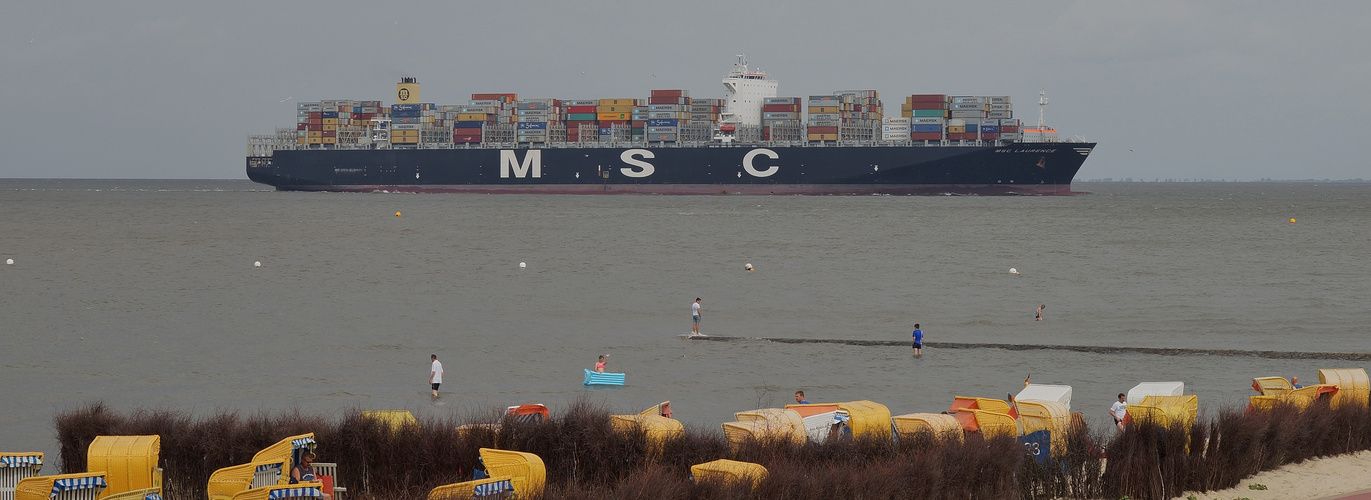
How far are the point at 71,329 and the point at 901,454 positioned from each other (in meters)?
15.9

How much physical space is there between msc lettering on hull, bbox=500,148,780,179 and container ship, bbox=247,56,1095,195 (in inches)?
3.3

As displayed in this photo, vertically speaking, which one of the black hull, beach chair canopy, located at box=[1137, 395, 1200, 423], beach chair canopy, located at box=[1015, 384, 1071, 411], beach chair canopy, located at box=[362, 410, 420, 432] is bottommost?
beach chair canopy, located at box=[1015, 384, 1071, 411]

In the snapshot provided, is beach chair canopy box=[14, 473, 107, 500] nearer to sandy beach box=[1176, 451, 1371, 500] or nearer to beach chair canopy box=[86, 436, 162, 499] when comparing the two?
beach chair canopy box=[86, 436, 162, 499]

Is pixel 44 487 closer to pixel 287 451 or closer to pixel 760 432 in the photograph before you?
pixel 287 451

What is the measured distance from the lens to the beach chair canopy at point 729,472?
7.34 metres

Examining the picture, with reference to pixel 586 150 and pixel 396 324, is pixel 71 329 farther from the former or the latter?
pixel 586 150

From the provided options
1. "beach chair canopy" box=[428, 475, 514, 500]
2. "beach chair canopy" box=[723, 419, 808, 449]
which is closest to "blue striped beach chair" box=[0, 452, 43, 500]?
"beach chair canopy" box=[428, 475, 514, 500]

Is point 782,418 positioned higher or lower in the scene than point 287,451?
higher

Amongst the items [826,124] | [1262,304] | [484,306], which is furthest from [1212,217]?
[484,306]

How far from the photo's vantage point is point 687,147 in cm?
6788

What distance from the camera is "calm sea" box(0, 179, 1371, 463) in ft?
45.8

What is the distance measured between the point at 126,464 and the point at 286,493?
181cm

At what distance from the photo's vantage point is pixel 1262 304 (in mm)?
22406

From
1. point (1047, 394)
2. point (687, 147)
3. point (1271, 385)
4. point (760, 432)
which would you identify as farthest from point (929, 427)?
point (687, 147)
